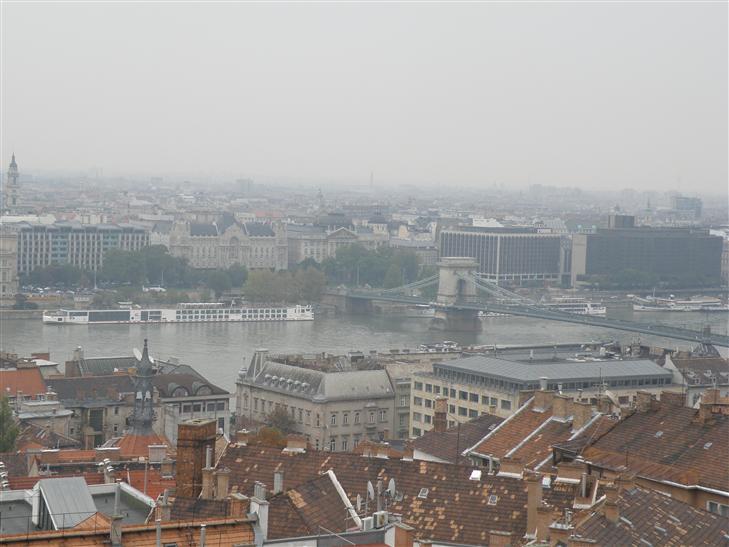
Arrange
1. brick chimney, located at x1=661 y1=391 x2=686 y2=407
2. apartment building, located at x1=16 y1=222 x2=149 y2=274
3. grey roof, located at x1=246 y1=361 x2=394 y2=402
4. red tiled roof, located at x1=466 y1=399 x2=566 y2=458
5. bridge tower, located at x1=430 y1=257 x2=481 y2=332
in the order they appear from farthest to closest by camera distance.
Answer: apartment building, located at x1=16 y1=222 x2=149 y2=274, bridge tower, located at x1=430 y1=257 x2=481 y2=332, grey roof, located at x1=246 y1=361 x2=394 y2=402, red tiled roof, located at x1=466 y1=399 x2=566 y2=458, brick chimney, located at x1=661 y1=391 x2=686 y2=407

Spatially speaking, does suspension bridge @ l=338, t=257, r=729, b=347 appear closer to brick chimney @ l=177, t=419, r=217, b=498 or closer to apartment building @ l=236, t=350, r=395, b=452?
apartment building @ l=236, t=350, r=395, b=452

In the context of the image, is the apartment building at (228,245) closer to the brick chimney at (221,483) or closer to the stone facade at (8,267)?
the stone facade at (8,267)

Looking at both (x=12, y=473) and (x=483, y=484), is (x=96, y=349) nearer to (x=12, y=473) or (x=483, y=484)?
(x=12, y=473)

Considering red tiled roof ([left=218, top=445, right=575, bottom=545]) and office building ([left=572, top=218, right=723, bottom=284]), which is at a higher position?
red tiled roof ([left=218, top=445, right=575, bottom=545])

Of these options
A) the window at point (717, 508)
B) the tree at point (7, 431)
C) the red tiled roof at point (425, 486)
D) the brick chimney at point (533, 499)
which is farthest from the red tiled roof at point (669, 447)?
the tree at point (7, 431)

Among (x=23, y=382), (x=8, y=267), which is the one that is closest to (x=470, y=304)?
(x=8, y=267)

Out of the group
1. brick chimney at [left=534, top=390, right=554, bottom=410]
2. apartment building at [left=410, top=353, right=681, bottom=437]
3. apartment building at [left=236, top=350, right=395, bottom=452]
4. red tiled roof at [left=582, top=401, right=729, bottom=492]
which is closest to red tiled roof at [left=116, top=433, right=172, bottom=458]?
brick chimney at [left=534, top=390, right=554, bottom=410]

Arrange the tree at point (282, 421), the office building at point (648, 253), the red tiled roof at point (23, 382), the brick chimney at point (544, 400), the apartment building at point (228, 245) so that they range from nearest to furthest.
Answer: the brick chimney at point (544, 400), the red tiled roof at point (23, 382), the tree at point (282, 421), the apartment building at point (228, 245), the office building at point (648, 253)
